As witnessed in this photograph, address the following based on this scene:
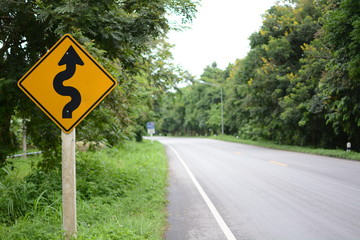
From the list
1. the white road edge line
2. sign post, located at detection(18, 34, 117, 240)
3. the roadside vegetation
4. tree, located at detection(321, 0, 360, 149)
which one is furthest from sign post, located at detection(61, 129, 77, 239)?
tree, located at detection(321, 0, 360, 149)

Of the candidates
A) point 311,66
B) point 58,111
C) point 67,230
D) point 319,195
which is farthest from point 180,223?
point 311,66

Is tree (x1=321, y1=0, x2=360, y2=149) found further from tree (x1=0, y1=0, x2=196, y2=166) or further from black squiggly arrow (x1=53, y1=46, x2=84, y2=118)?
black squiggly arrow (x1=53, y1=46, x2=84, y2=118)

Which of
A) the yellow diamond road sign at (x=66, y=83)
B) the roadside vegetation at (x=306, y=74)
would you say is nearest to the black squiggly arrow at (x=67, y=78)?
the yellow diamond road sign at (x=66, y=83)

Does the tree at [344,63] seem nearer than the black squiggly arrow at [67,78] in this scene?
No

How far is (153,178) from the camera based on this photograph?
32.6ft

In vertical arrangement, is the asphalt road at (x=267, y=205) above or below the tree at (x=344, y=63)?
below

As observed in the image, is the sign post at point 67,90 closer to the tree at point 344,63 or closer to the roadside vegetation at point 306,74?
the roadside vegetation at point 306,74

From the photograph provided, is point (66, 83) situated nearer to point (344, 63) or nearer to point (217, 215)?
point (217, 215)

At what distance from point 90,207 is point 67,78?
3.26 metres

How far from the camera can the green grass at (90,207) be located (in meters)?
4.64

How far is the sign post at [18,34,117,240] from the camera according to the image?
3.69 meters

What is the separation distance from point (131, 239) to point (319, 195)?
4992mm

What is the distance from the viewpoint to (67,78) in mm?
3746

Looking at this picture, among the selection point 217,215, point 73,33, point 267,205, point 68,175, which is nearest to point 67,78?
point 68,175
